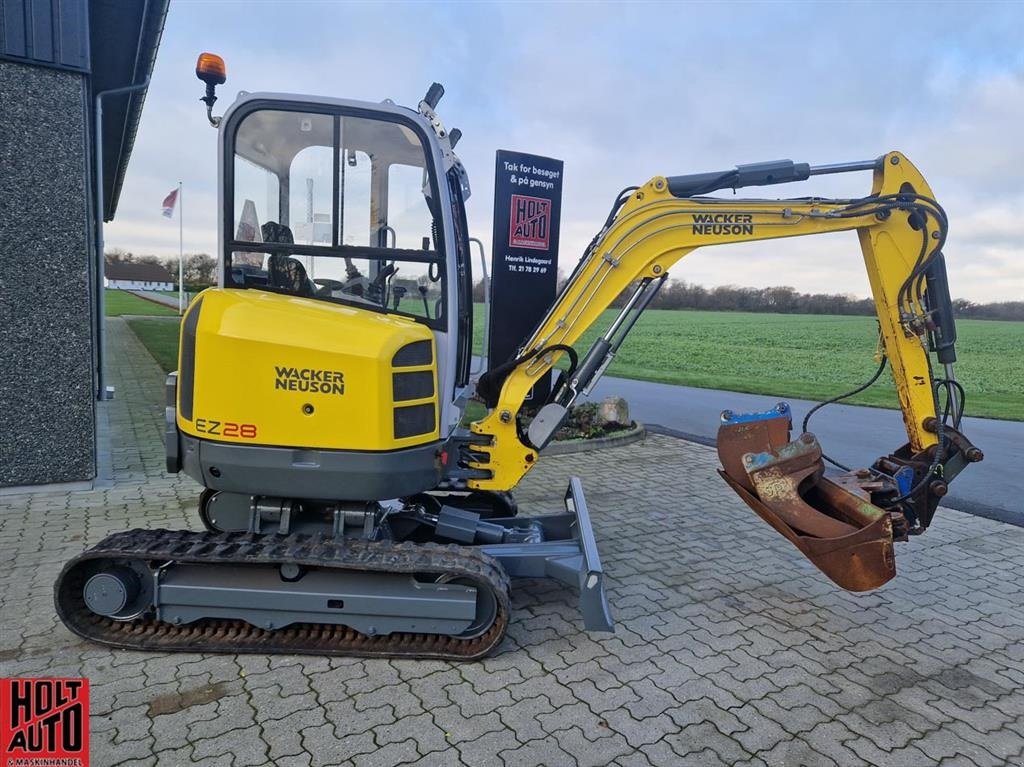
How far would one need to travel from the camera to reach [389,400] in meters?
3.67

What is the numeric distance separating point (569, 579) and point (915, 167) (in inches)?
128

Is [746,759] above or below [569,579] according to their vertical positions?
below

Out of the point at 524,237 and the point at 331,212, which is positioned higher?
the point at 524,237

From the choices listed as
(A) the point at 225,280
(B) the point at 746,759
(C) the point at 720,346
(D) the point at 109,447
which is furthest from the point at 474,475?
(C) the point at 720,346

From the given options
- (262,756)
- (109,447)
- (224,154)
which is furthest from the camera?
(109,447)

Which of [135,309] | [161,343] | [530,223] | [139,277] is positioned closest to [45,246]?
[530,223]

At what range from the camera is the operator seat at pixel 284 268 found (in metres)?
3.91

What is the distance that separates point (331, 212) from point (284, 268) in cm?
41

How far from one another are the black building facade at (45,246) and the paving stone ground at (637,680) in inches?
37.5

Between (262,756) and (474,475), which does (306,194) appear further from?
(262,756)

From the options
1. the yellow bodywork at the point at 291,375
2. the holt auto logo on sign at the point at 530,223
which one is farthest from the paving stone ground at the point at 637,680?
the holt auto logo on sign at the point at 530,223

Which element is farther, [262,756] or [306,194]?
[306,194]

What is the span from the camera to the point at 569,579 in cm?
398

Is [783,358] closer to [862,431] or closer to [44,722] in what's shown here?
[862,431]
